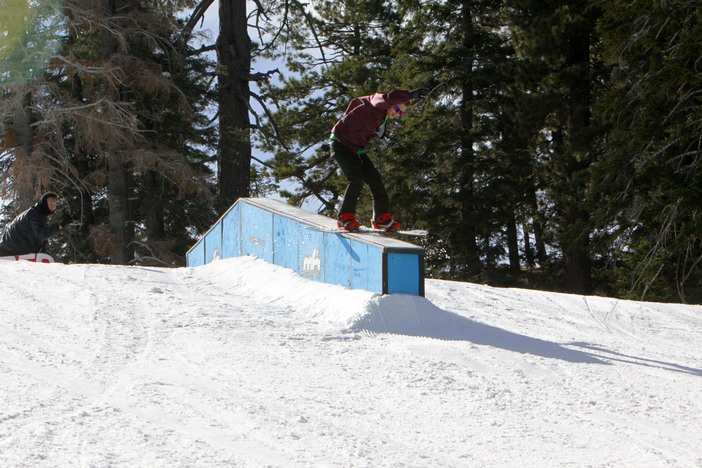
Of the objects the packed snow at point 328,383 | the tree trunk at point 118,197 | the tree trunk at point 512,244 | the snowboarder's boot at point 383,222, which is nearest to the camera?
the packed snow at point 328,383

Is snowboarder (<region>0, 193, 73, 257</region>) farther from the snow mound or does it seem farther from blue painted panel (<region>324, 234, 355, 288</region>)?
blue painted panel (<region>324, 234, 355, 288</region>)

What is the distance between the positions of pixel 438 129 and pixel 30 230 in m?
12.7

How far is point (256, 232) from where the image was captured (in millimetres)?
9625

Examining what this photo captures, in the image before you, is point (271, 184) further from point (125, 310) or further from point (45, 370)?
point (45, 370)

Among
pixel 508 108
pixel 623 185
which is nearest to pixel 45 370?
pixel 623 185

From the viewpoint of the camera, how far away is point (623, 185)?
12320mm

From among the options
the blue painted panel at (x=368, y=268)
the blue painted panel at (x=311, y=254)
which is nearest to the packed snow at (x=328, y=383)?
the blue painted panel at (x=368, y=268)

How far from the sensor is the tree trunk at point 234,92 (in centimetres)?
1861

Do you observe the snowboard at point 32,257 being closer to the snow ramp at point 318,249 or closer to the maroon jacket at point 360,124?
the snow ramp at point 318,249

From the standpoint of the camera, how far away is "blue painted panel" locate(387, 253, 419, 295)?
20.1 feet

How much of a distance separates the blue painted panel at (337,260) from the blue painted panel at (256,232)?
6.13 feet

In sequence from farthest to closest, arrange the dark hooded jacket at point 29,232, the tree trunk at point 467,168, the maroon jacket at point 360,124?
the tree trunk at point 467,168
the dark hooded jacket at point 29,232
the maroon jacket at point 360,124

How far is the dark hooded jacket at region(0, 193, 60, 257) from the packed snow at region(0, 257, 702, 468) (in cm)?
308

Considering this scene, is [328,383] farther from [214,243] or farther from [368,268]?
[214,243]
